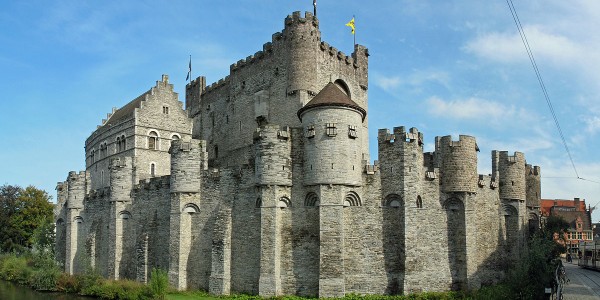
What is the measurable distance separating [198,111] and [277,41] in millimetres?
13612

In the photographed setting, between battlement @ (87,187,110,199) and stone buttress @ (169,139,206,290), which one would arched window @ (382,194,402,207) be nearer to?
stone buttress @ (169,139,206,290)

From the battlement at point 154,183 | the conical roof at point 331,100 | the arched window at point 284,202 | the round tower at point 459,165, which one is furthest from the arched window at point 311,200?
the battlement at point 154,183

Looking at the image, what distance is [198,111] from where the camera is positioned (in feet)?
164

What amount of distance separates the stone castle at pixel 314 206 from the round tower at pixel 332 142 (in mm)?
69

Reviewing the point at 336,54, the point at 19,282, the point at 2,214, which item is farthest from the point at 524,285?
the point at 2,214

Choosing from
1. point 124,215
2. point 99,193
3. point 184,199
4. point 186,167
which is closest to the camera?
point 184,199

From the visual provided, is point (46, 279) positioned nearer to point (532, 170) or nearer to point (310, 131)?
point (310, 131)

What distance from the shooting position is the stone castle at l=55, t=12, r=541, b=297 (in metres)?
29.4

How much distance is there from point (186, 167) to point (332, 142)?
928cm

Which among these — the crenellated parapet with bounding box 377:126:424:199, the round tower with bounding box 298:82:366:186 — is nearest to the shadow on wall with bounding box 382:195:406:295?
the crenellated parapet with bounding box 377:126:424:199

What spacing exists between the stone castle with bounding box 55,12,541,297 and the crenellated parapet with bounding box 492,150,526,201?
6cm

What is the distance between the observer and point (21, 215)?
66.1 meters

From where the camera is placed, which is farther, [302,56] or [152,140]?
[152,140]

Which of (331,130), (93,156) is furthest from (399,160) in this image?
(93,156)
